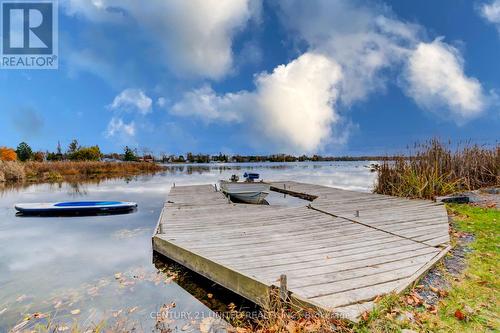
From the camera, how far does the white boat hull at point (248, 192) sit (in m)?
13.0

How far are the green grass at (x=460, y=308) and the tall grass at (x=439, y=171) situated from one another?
682cm

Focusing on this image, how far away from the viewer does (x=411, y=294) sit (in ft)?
10.3

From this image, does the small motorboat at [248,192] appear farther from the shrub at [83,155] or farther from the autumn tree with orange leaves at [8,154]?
the shrub at [83,155]

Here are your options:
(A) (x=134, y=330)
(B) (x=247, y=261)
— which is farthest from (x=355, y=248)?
(A) (x=134, y=330)

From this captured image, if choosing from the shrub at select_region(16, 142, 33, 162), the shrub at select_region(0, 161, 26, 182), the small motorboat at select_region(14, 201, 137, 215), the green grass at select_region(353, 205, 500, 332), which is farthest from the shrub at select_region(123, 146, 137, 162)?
the green grass at select_region(353, 205, 500, 332)

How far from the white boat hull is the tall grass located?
5237 millimetres

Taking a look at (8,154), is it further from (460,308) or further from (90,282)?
(460,308)

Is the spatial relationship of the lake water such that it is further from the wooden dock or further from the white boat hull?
the white boat hull

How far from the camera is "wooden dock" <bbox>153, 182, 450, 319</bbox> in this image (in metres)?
3.23

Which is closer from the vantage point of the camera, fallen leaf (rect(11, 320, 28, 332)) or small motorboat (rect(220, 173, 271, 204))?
fallen leaf (rect(11, 320, 28, 332))

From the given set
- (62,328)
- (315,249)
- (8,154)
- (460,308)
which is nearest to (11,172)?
(8,154)

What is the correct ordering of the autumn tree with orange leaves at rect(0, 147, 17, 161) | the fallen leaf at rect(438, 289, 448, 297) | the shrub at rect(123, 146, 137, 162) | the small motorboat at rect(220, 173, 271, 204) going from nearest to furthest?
the fallen leaf at rect(438, 289, 448, 297) → the small motorboat at rect(220, 173, 271, 204) → the autumn tree with orange leaves at rect(0, 147, 17, 161) → the shrub at rect(123, 146, 137, 162)

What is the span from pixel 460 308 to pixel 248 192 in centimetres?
1038

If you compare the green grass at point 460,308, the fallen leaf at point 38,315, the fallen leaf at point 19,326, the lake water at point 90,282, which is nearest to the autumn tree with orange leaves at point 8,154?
the lake water at point 90,282
